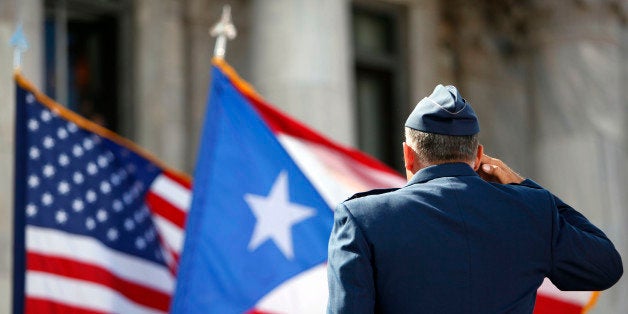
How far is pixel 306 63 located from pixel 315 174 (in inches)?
139

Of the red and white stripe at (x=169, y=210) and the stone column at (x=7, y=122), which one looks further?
the stone column at (x=7, y=122)

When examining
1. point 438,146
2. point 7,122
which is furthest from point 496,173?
point 7,122

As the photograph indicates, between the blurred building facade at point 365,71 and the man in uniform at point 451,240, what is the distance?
6.42 m

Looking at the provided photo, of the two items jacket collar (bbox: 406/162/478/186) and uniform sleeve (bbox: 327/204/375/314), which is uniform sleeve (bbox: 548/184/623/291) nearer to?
jacket collar (bbox: 406/162/478/186)

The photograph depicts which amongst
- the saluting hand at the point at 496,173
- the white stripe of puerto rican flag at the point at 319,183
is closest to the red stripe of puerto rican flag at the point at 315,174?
the white stripe of puerto rican flag at the point at 319,183

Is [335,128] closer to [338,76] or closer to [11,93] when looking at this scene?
[338,76]

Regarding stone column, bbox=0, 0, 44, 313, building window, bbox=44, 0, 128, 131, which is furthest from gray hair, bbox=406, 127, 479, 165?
building window, bbox=44, 0, 128, 131

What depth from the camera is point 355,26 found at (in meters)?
12.5

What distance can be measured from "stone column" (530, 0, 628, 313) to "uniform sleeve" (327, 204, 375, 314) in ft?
29.8

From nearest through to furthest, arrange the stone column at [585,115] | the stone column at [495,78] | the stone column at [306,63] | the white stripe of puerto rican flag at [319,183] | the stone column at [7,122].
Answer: the white stripe of puerto rican flag at [319,183], the stone column at [7,122], the stone column at [306,63], the stone column at [585,115], the stone column at [495,78]

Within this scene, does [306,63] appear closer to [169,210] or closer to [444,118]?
[169,210]

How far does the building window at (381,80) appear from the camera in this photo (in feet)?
41.3

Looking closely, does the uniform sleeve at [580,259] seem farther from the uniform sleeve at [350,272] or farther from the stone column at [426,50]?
the stone column at [426,50]

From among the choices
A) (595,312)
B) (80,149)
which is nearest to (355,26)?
(595,312)
